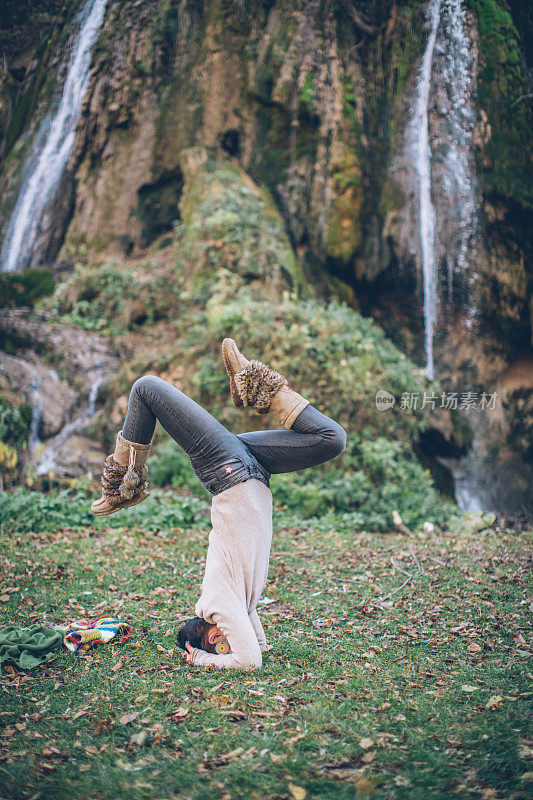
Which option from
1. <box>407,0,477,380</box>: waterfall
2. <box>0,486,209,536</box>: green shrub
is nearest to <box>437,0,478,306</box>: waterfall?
<box>407,0,477,380</box>: waterfall

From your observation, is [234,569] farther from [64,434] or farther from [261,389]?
[64,434]

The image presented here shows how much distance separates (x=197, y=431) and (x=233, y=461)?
0.83 feet

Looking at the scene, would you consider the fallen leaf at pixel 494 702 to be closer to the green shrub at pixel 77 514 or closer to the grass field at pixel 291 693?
the grass field at pixel 291 693

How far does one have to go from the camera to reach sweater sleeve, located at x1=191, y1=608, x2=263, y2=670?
9.53 feet

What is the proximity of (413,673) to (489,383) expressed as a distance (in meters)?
9.11

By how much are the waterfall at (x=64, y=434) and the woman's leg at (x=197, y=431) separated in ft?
17.6

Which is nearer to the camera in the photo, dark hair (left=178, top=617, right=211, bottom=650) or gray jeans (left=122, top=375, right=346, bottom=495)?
gray jeans (left=122, top=375, right=346, bottom=495)

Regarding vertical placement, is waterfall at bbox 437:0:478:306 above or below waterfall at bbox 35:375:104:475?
above

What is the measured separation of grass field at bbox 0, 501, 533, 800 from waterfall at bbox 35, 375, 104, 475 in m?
3.17

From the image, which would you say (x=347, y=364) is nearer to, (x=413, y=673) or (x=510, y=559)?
(x=510, y=559)

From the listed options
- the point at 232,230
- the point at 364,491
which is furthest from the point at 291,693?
the point at 232,230

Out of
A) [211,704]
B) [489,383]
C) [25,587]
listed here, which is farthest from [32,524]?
[489,383]

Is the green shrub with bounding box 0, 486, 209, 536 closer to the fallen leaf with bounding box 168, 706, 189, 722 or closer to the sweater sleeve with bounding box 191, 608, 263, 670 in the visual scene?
the sweater sleeve with bounding box 191, 608, 263, 670

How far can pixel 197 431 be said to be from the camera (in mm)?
2959
